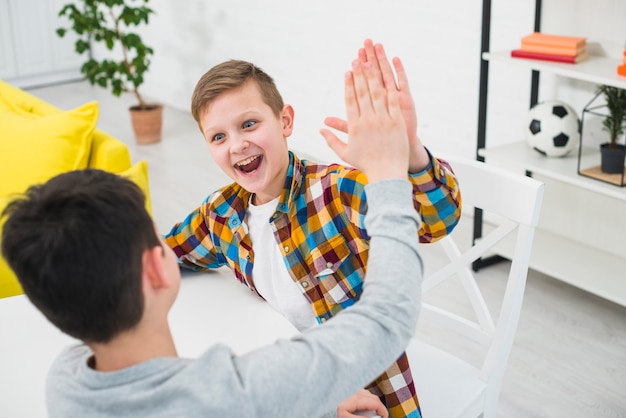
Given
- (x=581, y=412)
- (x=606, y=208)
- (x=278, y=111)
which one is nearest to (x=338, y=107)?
(x=606, y=208)

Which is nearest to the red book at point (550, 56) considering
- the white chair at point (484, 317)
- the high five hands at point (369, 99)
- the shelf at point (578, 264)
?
the shelf at point (578, 264)

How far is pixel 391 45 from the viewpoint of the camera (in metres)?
3.60

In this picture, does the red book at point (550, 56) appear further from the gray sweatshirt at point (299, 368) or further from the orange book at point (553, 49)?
the gray sweatshirt at point (299, 368)

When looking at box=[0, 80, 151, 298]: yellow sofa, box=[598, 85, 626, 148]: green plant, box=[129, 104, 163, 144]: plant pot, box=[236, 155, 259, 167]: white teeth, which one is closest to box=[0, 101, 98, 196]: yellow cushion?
box=[0, 80, 151, 298]: yellow sofa

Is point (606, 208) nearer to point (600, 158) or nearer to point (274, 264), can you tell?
point (600, 158)

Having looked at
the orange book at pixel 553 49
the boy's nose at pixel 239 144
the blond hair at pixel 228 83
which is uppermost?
the blond hair at pixel 228 83

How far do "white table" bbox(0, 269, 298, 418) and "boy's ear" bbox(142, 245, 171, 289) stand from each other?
0.42 metres

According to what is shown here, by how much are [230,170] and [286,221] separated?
0.15 meters

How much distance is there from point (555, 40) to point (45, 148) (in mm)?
1713

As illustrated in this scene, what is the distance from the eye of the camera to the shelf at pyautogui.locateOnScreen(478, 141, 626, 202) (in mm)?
2562

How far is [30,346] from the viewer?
1331 millimetres

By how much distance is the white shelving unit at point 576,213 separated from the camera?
258cm

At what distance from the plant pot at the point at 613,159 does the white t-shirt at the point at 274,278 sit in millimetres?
1536

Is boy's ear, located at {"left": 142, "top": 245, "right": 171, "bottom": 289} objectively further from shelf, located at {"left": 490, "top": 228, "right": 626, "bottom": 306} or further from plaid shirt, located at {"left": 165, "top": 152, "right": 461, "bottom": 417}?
shelf, located at {"left": 490, "top": 228, "right": 626, "bottom": 306}
